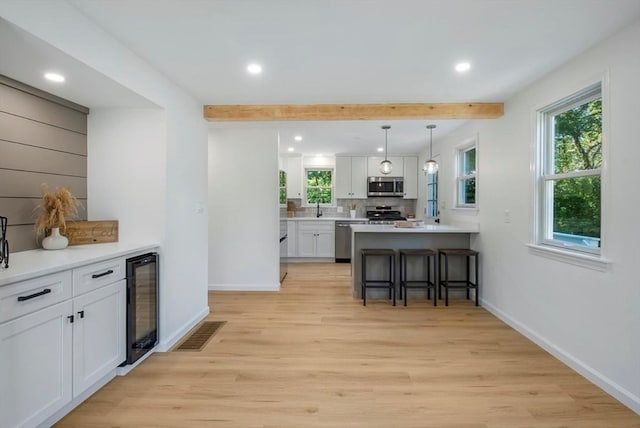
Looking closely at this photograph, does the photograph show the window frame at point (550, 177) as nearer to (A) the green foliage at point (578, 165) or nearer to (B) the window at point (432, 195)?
(A) the green foliage at point (578, 165)

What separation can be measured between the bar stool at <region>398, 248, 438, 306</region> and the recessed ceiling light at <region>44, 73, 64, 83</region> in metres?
3.63

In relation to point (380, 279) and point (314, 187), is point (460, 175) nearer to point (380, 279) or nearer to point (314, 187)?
point (380, 279)

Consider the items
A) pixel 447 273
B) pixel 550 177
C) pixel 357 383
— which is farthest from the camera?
pixel 447 273

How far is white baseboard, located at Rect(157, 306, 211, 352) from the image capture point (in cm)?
271

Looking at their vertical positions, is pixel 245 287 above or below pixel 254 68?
below

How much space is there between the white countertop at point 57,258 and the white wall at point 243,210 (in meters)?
1.93

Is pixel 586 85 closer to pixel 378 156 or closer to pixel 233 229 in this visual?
pixel 233 229

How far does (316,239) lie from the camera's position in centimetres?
670

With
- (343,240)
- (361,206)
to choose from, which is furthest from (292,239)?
(361,206)

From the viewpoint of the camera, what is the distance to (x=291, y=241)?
670 centimetres

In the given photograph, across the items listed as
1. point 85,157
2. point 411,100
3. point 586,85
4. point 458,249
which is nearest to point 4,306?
point 85,157

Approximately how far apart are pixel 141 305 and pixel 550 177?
358 cm

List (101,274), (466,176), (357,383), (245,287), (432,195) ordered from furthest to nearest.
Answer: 1. (432,195)
2. (245,287)
3. (466,176)
4. (357,383)
5. (101,274)

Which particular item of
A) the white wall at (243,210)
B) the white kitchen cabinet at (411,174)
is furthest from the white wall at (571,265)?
the white kitchen cabinet at (411,174)
